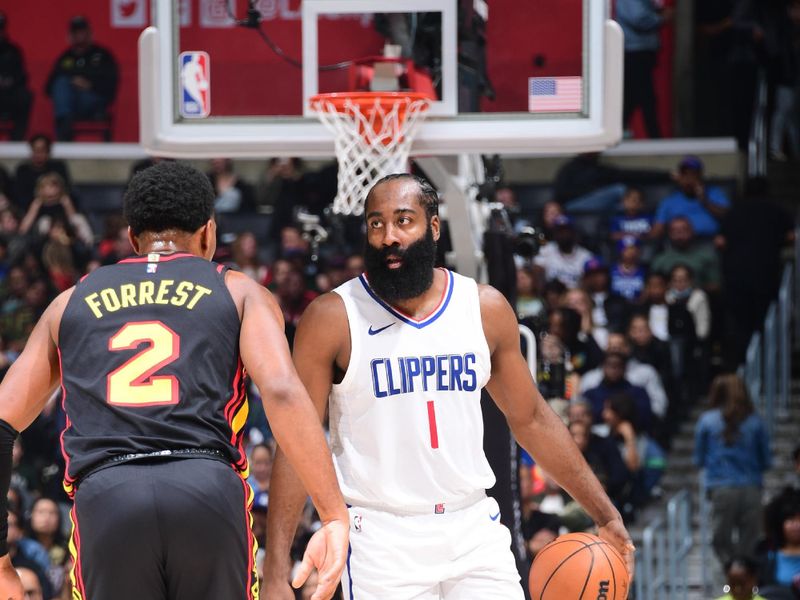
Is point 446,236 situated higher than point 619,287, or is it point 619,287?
point 446,236

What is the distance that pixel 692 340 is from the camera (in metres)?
12.6

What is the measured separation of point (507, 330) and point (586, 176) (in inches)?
377

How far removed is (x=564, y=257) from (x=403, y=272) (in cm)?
850

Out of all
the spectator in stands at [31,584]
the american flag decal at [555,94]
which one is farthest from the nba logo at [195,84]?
the spectator in stands at [31,584]

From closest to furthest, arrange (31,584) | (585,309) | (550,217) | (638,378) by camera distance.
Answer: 1. (31,584)
2. (638,378)
3. (585,309)
4. (550,217)

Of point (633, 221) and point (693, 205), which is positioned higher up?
point (693, 205)

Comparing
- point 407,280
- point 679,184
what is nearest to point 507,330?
point 407,280

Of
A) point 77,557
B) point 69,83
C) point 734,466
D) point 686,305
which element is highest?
point 69,83

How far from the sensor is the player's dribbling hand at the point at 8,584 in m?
4.51

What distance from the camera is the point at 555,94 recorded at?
6871 mm

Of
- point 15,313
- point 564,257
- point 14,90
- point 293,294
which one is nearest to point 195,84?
point 293,294

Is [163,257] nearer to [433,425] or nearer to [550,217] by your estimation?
[433,425]

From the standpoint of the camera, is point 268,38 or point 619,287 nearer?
point 268,38

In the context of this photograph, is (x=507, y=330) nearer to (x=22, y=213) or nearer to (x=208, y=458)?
(x=208, y=458)
